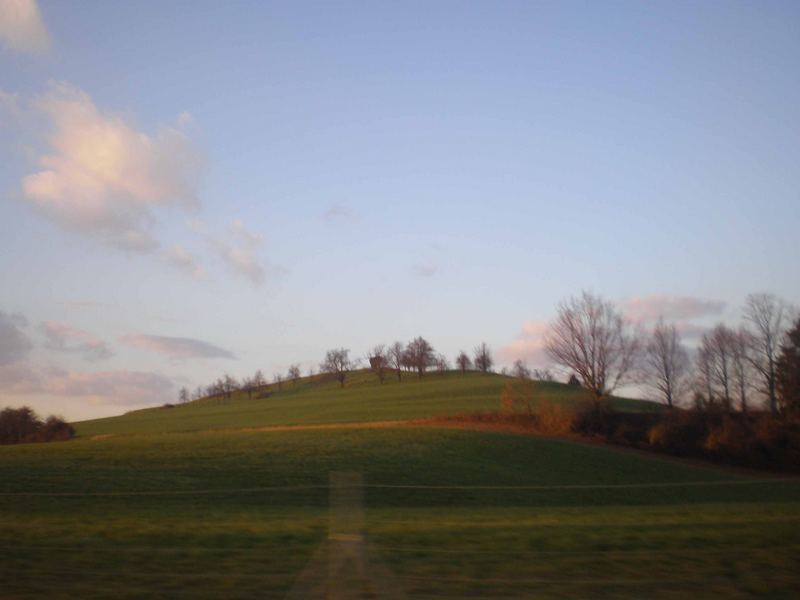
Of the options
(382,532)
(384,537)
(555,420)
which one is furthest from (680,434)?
(384,537)

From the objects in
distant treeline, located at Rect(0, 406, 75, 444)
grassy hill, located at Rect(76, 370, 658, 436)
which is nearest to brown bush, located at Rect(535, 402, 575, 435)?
grassy hill, located at Rect(76, 370, 658, 436)

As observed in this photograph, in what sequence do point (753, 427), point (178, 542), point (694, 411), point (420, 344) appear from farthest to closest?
point (420, 344)
point (694, 411)
point (753, 427)
point (178, 542)

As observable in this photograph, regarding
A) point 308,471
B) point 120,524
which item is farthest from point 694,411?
point 120,524

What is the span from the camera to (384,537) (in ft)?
37.4

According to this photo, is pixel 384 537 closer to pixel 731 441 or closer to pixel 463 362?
pixel 731 441

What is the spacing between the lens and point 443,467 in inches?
1262

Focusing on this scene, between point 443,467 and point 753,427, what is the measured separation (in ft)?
99.3

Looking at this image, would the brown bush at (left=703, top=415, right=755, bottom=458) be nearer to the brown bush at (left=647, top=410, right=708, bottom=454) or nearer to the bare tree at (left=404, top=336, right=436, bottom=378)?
the brown bush at (left=647, top=410, right=708, bottom=454)

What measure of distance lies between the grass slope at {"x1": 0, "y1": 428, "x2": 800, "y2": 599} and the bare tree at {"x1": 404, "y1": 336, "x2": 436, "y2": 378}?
105807mm

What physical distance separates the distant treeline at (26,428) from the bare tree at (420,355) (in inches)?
3049

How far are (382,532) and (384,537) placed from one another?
0.86 meters

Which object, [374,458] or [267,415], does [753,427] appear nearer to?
[374,458]

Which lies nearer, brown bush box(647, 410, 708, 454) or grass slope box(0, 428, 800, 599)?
grass slope box(0, 428, 800, 599)

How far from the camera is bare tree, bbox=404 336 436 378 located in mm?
135875
